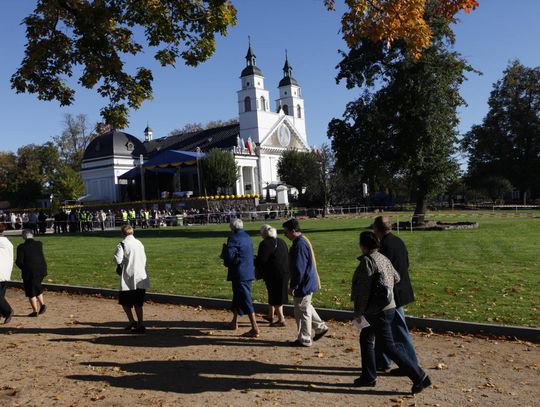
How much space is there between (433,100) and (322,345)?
2242 centimetres

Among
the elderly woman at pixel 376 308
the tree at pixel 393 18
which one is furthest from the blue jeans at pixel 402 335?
the tree at pixel 393 18

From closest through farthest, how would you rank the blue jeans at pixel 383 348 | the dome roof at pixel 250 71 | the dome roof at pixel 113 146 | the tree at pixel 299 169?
the blue jeans at pixel 383 348 < the tree at pixel 299 169 < the dome roof at pixel 113 146 < the dome roof at pixel 250 71

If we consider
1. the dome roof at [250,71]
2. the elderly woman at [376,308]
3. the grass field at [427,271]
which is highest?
the dome roof at [250,71]

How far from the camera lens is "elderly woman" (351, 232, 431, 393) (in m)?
5.61

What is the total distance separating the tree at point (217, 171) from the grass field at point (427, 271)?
40.4m

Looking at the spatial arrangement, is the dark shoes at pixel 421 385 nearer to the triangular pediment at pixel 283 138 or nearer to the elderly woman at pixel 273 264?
the elderly woman at pixel 273 264

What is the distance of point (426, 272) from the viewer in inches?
503

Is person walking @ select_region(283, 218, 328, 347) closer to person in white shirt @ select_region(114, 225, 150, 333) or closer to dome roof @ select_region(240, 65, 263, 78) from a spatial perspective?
person in white shirt @ select_region(114, 225, 150, 333)

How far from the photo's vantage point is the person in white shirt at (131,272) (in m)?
8.45

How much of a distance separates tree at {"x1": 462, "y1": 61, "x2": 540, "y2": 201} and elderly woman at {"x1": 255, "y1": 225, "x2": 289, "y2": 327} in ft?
170

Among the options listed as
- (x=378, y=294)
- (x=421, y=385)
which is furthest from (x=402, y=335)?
(x=378, y=294)

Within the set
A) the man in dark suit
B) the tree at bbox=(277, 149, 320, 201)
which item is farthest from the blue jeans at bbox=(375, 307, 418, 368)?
the tree at bbox=(277, 149, 320, 201)

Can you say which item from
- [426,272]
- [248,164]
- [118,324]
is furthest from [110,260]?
[248,164]

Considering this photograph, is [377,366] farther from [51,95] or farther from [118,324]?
[51,95]
